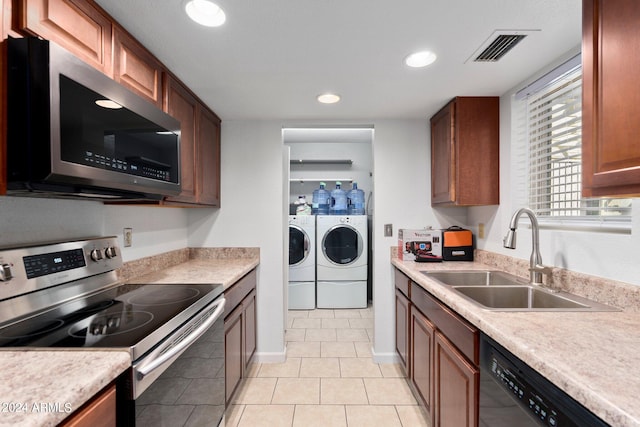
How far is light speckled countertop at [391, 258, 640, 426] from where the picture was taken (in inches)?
24.6

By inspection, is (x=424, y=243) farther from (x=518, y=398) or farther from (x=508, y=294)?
(x=518, y=398)

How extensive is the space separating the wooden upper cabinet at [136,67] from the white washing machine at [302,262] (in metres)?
2.37

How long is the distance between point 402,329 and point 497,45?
74.4 inches

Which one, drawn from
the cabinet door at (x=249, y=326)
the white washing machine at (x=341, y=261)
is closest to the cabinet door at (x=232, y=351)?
the cabinet door at (x=249, y=326)

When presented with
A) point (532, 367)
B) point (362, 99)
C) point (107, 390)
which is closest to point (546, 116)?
point (362, 99)

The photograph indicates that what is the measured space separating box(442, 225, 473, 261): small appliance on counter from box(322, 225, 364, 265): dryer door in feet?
4.90

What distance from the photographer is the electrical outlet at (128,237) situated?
176cm

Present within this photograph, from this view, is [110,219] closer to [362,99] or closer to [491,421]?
[362,99]

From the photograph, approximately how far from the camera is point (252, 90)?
1936 millimetres

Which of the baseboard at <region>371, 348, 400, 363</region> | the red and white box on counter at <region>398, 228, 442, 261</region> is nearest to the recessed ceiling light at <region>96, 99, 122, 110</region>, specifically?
the red and white box on counter at <region>398, 228, 442, 261</region>

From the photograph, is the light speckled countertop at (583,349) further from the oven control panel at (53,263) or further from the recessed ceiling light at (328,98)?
the oven control panel at (53,263)

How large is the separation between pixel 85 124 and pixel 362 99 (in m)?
1.63

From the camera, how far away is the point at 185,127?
6.14 feet

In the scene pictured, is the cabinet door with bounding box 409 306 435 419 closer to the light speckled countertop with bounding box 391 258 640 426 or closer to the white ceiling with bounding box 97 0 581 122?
the light speckled countertop with bounding box 391 258 640 426
